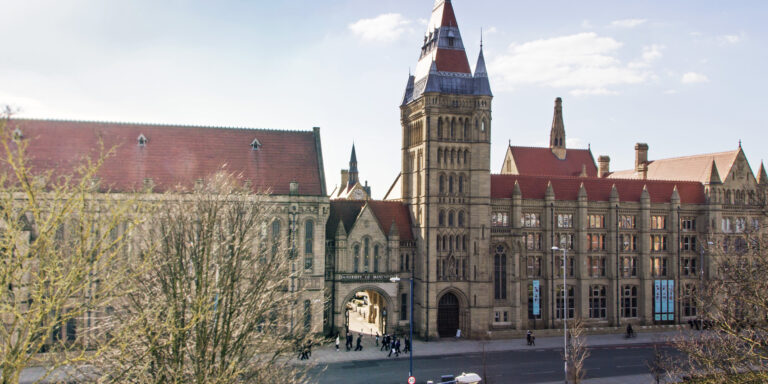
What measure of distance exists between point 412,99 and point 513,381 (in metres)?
30.3

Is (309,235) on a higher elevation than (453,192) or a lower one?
lower

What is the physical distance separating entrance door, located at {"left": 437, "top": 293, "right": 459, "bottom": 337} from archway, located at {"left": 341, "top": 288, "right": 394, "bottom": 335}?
16.2 ft

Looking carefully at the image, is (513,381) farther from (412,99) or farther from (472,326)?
(412,99)

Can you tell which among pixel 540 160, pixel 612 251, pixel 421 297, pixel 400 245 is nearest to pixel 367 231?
pixel 400 245

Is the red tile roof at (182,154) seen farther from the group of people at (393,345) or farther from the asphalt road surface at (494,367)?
the asphalt road surface at (494,367)

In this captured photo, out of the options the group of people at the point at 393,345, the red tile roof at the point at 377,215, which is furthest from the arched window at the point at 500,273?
the group of people at the point at 393,345

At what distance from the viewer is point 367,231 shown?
56812 millimetres

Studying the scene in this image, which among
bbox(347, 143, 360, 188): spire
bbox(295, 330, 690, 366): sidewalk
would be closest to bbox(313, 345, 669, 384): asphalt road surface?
bbox(295, 330, 690, 366): sidewalk

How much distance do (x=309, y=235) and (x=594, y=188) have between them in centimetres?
3271

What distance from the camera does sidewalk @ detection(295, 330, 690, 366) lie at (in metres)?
49.2

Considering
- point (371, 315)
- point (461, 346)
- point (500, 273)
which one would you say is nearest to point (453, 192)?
point (500, 273)

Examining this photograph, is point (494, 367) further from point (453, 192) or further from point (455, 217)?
point (453, 192)

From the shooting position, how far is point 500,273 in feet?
197

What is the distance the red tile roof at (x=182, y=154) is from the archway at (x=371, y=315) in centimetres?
1150
